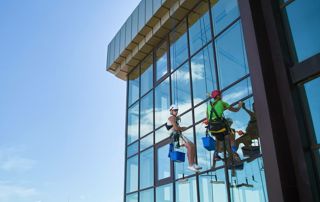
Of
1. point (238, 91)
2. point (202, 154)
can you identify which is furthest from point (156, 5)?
point (202, 154)

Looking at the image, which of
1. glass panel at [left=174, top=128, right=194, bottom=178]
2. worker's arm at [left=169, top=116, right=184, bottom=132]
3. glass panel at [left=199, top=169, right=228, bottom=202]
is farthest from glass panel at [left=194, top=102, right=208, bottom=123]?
glass panel at [left=199, top=169, right=228, bottom=202]

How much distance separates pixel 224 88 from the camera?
909 centimetres

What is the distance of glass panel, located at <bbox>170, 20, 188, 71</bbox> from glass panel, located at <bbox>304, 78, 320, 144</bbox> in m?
5.94

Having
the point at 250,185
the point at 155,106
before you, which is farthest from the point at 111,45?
the point at 250,185

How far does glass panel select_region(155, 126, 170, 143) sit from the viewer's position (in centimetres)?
1157

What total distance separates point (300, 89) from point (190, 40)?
233 inches

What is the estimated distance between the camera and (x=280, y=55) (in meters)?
6.27

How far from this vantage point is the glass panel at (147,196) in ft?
37.8

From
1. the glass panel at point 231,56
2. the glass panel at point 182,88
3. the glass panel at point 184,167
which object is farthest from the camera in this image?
the glass panel at point 182,88

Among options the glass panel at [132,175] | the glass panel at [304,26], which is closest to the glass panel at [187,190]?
the glass panel at [132,175]

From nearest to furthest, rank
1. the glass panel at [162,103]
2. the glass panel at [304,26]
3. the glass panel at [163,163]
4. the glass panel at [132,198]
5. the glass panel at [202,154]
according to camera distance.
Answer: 1. the glass panel at [304,26]
2. the glass panel at [202,154]
3. the glass panel at [163,163]
4. the glass panel at [162,103]
5. the glass panel at [132,198]

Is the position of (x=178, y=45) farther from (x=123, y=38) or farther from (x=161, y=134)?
(x=123, y=38)

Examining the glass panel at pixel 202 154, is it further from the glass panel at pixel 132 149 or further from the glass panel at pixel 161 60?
the glass panel at pixel 132 149

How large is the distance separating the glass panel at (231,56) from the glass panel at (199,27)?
0.91 metres
